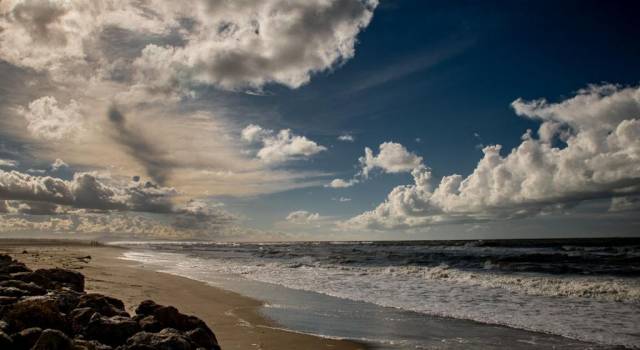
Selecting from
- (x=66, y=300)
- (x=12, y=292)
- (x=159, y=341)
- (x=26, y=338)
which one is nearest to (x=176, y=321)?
(x=159, y=341)

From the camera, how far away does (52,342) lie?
5.32 metres

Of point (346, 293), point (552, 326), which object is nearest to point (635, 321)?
point (552, 326)

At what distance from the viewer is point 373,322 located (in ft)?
37.0

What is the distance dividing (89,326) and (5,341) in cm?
132

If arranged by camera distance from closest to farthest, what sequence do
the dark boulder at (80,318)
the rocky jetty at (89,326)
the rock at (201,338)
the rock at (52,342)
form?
the rock at (52,342) → the rocky jetty at (89,326) → the rock at (201,338) → the dark boulder at (80,318)

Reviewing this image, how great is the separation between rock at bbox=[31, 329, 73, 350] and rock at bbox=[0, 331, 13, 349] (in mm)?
417

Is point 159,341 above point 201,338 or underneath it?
above

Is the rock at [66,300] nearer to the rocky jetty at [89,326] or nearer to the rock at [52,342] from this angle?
the rocky jetty at [89,326]

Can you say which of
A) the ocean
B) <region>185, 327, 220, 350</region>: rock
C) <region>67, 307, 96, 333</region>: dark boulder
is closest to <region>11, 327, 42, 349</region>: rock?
<region>67, 307, 96, 333</region>: dark boulder

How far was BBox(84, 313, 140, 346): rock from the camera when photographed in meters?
6.49

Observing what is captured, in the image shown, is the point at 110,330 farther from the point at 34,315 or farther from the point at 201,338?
the point at 201,338

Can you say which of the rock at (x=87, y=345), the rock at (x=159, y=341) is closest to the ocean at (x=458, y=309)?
the rock at (x=159, y=341)

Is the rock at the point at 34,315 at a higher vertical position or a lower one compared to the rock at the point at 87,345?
higher

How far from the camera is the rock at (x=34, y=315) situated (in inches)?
247
